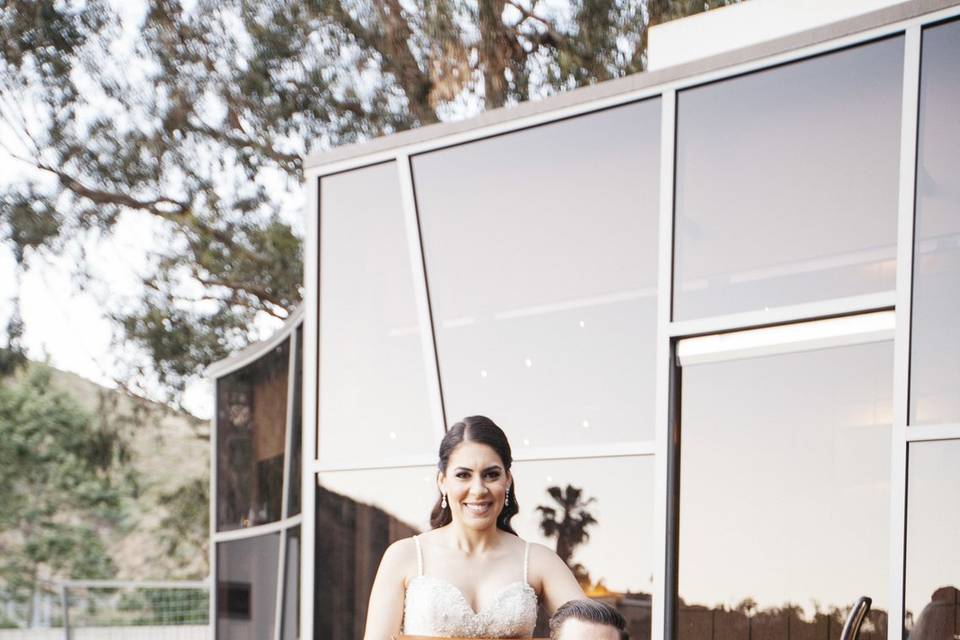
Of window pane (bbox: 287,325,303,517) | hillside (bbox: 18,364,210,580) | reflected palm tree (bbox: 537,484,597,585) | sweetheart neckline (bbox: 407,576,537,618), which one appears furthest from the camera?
hillside (bbox: 18,364,210,580)

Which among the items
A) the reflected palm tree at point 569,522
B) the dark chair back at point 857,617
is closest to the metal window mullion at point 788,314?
the reflected palm tree at point 569,522

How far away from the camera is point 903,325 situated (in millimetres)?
4930

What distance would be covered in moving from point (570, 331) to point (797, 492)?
Result: 137 cm

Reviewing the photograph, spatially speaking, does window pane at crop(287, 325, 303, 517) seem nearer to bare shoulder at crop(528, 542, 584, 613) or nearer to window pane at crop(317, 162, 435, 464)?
window pane at crop(317, 162, 435, 464)

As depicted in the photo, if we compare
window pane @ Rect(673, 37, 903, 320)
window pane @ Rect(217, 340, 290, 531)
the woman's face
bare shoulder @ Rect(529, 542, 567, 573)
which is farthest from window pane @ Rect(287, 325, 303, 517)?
the woman's face

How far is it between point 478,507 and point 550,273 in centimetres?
264

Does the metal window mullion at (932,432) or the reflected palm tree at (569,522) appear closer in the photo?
the metal window mullion at (932,432)

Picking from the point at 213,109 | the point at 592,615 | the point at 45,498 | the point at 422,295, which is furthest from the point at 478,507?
the point at 45,498

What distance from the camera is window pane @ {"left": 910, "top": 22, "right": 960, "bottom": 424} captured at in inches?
190

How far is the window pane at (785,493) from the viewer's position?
16.3ft

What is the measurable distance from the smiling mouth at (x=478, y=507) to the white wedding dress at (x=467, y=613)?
0.25m

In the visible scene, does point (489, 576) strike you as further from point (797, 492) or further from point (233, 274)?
point (233, 274)

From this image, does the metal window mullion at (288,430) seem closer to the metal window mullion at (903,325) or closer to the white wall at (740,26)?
the white wall at (740,26)

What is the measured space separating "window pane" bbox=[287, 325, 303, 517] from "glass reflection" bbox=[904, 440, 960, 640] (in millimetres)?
5124
